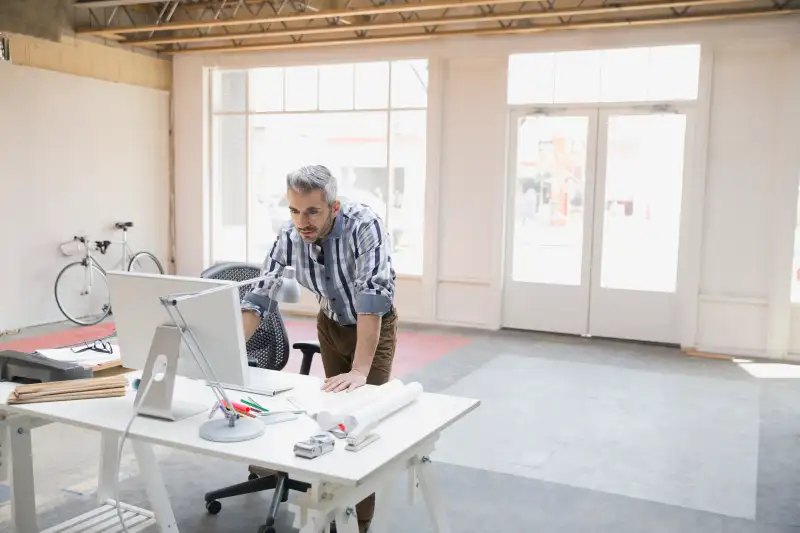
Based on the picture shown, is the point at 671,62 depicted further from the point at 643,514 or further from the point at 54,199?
the point at 54,199

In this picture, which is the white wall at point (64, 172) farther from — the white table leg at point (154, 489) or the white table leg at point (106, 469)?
the white table leg at point (154, 489)

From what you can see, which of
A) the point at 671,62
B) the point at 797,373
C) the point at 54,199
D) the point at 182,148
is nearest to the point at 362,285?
the point at 797,373

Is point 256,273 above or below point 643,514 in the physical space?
above

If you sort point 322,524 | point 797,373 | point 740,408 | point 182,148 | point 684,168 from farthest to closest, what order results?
point 182,148
point 684,168
point 797,373
point 740,408
point 322,524

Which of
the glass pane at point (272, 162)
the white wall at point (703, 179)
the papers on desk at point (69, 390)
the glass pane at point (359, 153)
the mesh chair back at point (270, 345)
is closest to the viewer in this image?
the papers on desk at point (69, 390)

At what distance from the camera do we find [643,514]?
11.8ft

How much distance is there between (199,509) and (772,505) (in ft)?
9.15

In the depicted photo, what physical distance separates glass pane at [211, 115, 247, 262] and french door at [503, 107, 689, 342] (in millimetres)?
3551

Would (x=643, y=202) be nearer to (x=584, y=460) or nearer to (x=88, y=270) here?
(x=584, y=460)

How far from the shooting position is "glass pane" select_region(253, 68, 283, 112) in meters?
9.32

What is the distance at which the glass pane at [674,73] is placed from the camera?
732 centimetres

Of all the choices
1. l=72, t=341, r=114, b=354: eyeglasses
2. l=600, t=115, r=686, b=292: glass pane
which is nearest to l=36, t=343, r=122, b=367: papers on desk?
l=72, t=341, r=114, b=354: eyeglasses

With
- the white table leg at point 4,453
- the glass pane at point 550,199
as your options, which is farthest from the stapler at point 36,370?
the glass pane at point 550,199

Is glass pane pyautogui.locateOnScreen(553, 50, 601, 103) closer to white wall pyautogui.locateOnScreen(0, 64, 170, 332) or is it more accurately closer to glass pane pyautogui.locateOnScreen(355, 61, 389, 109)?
glass pane pyautogui.locateOnScreen(355, 61, 389, 109)
